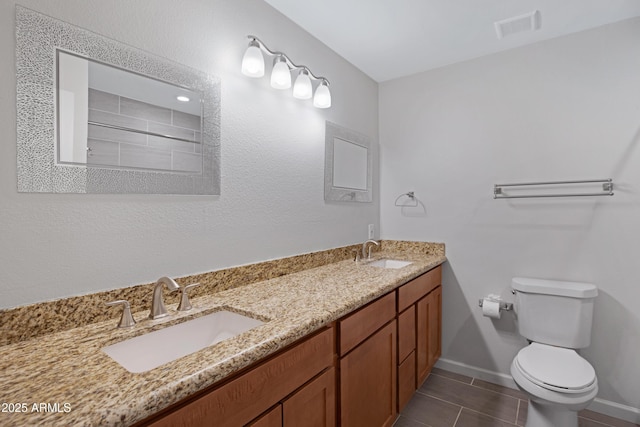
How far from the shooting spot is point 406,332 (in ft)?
5.91

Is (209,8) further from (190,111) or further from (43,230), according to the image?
(43,230)

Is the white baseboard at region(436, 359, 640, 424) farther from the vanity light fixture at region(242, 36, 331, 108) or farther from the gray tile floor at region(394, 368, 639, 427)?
the vanity light fixture at region(242, 36, 331, 108)

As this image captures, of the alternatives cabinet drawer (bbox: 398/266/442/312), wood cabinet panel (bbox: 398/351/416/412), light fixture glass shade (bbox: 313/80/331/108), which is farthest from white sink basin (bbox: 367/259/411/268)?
light fixture glass shade (bbox: 313/80/331/108)

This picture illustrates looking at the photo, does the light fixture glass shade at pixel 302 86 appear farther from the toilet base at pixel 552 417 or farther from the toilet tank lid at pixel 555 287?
the toilet base at pixel 552 417

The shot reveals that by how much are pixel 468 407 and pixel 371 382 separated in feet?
3.16

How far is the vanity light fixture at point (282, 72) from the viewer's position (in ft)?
4.73

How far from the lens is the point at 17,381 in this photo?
68 cm

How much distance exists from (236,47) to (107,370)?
4.59 feet

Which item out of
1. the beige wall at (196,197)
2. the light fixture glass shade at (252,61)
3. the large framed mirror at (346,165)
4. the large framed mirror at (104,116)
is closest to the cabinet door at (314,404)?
the beige wall at (196,197)

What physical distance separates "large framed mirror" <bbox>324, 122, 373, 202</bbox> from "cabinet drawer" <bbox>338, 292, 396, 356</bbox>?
83cm

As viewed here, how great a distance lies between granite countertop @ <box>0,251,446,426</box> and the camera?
587 millimetres

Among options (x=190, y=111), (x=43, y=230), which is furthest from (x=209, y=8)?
(x=43, y=230)

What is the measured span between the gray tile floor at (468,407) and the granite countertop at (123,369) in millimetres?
1079

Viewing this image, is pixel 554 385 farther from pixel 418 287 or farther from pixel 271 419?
pixel 271 419
